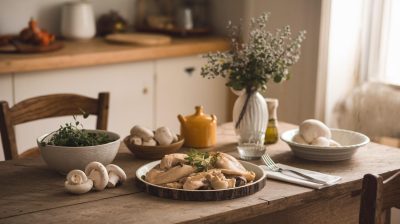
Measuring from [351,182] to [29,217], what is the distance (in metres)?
0.88

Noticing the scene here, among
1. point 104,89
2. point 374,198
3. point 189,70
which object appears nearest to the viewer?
point 374,198

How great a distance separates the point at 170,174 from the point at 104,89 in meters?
1.65

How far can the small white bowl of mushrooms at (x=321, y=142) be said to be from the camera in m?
2.07

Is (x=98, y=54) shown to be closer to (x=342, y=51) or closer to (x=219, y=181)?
(x=342, y=51)

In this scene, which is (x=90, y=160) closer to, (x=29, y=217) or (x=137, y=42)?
(x=29, y=217)

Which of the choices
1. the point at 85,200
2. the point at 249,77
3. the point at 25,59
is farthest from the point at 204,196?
the point at 25,59

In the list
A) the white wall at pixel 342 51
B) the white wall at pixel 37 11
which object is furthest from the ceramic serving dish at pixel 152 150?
the white wall at pixel 37 11

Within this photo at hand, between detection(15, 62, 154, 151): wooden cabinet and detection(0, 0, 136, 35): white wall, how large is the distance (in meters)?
0.61

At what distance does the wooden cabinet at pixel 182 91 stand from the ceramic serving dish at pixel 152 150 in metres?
1.47

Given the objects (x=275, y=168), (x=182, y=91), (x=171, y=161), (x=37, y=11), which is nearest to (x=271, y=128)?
(x=275, y=168)

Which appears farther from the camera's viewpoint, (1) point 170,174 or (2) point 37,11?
(2) point 37,11

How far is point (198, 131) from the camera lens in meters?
2.21

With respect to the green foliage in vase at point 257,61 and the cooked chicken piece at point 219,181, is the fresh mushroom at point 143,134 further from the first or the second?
the cooked chicken piece at point 219,181

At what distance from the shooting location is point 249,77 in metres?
2.15
